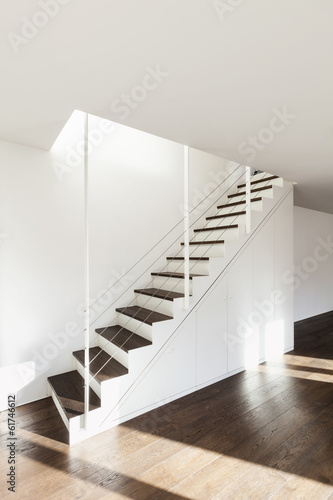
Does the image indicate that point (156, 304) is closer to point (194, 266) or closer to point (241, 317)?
point (194, 266)

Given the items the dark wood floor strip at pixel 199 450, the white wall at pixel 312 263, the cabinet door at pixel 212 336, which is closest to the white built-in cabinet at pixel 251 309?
the cabinet door at pixel 212 336

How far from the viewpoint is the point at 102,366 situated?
2.34 m

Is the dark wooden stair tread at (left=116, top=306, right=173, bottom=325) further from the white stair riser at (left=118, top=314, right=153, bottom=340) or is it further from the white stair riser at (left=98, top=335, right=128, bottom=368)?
the white stair riser at (left=98, top=335, right=128, bottom=368)

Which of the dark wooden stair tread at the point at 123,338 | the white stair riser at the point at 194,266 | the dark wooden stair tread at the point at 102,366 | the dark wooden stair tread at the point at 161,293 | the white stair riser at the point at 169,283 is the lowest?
the dark wooden stair tread at the point at 102,366

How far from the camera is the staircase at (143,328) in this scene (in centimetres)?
209

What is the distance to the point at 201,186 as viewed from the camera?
4133 mm

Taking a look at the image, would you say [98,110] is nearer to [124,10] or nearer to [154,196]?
[124,10]

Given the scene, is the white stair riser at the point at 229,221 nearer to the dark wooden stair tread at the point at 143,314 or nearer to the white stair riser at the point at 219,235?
the white stair riser at the point at 219,235

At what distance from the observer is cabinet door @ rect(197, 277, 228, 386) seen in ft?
8.80

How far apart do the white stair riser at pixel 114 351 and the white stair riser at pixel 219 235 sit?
178 cm

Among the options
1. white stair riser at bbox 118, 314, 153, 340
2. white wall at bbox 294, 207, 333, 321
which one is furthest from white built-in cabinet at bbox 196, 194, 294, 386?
white wall at bbox 294, 207, 333, 321

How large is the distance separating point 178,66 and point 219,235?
218 centimetres

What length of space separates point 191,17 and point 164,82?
435 millimetres

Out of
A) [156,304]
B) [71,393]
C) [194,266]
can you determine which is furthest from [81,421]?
[194,266]
